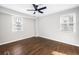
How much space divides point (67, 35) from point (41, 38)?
78 cm

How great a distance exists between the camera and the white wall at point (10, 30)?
203 centimetres

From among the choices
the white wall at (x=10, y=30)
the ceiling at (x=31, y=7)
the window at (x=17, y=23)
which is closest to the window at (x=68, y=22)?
the ceiling at (x=31, y=7)

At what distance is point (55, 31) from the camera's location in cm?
210

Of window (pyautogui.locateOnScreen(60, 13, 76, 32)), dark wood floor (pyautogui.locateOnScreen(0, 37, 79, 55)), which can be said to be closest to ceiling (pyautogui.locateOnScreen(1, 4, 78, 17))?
window (pyautogui.locateOnScreen(60, 13, 76, 32))

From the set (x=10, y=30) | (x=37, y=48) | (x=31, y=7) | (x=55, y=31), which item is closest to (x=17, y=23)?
(x=10, y=30)

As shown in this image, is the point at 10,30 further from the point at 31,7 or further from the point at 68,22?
the point at 68,22

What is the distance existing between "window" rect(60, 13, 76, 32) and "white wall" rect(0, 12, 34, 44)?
843mm

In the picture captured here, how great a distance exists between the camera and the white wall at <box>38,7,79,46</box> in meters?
2.07

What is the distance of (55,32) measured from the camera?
6.86 feet

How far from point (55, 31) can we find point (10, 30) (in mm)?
1276

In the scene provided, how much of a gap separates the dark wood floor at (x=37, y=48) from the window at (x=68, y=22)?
476mm

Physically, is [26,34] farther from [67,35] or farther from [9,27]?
[67,35]

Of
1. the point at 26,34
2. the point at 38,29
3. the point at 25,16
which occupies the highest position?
the point at 25,16
